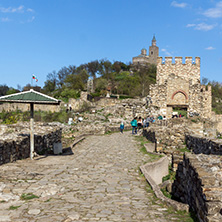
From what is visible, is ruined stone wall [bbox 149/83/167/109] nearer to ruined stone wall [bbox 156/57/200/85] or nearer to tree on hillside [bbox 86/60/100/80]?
ruined stone wall [bbox 156/57/200/85]

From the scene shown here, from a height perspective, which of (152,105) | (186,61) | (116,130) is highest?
(186,61)

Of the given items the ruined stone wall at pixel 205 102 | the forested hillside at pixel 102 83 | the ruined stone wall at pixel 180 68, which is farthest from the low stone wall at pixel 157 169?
the forested hillside at pixel 102 83

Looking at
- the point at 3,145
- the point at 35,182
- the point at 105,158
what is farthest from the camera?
the point at 105,158

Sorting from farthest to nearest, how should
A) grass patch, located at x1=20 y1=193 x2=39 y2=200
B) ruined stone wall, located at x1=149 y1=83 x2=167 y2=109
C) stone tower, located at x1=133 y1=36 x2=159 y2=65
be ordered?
1. stone tower, located at x1=133 y1=36 x2=159 y2=65
2. ruined stone wall, located at x1=149 y1=83 x2=167 y2=109
3. grass patch, located at x1=20 y1=193 x2=39 y2=200

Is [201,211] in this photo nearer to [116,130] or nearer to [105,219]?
[105,219]

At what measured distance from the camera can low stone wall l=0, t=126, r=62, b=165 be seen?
8.88 meters

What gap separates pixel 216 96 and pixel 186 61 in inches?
1956

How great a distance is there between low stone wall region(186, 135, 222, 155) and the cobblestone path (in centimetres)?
221

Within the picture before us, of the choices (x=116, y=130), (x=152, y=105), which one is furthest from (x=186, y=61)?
(x=116, y=130)

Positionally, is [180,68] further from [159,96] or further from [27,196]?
[27,196]

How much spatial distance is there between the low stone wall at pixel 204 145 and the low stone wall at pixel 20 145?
20.4ft

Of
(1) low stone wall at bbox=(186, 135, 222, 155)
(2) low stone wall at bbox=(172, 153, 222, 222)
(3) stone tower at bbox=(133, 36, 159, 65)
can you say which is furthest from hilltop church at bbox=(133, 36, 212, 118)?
(3) stone tower at bbox=(133, 36, 159, 65)

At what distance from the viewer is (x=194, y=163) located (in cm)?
538

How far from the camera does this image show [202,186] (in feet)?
13.9
